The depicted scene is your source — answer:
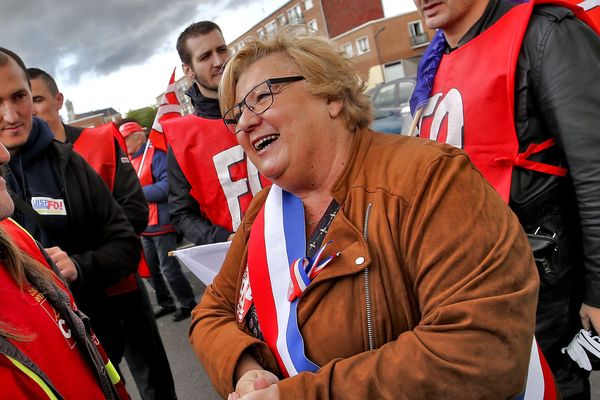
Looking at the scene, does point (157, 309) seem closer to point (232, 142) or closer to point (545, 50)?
point (232, 142)

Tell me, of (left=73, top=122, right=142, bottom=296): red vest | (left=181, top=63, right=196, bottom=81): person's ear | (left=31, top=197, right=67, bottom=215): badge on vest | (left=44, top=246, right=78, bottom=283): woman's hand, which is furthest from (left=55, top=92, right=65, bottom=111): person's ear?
(left=44, top=246, right=78, bottom=283): woman's hand

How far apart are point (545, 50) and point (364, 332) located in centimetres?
121

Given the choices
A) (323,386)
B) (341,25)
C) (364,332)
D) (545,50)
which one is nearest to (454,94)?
(545,50)

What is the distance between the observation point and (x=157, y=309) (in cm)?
565

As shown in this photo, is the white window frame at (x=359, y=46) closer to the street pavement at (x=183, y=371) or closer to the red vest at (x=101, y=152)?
the street pavement at (x=183, y=371)

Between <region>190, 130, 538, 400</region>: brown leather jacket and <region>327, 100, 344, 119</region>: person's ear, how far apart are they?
232 millimetres

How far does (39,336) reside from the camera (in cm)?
120

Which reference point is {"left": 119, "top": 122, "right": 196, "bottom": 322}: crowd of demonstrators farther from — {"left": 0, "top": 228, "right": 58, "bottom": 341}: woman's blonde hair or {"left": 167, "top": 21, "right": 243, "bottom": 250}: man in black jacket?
{"left": 0, "top": 228, "right": 58, "bottom": 341}: woman's blonde hair

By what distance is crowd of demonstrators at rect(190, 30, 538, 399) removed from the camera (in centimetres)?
107

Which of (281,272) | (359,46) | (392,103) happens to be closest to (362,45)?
(359,46)

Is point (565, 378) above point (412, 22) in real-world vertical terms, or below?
below

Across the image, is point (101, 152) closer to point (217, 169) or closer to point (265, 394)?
point (217, 169)

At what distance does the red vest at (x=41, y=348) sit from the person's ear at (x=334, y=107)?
43.0 inches

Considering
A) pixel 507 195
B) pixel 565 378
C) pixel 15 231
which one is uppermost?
pixel 15 231
